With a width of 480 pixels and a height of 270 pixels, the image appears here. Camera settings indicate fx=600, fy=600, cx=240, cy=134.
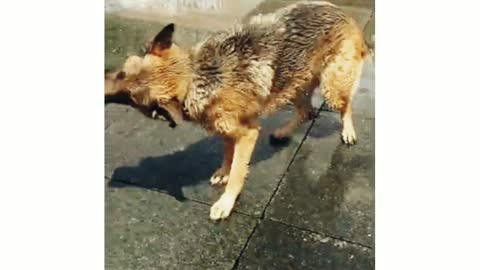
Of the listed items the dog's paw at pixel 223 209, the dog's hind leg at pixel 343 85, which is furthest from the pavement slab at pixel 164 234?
the dog's hind leg at pixel 343 85

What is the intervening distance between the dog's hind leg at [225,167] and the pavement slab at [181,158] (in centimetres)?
1

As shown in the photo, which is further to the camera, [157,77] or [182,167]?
[182,167]

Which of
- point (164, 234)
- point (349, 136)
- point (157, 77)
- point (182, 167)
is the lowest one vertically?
point (164, 234)

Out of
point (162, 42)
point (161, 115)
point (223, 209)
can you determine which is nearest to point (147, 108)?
point (161, 115)

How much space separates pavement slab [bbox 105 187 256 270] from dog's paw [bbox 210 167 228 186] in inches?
2.3

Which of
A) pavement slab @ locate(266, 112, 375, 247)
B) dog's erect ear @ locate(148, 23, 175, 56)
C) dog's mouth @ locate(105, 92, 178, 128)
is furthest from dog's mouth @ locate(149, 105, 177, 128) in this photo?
pavement slab @ locate(266, 112, 375, 247)

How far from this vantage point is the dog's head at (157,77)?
1.22m

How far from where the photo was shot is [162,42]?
123 cm

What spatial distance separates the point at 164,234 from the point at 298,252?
0.95ft

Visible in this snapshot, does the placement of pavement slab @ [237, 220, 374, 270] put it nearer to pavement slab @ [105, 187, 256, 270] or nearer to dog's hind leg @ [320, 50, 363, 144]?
pavement slab @ [105, 187, 256, 270]

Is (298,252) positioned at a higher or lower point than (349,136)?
lower

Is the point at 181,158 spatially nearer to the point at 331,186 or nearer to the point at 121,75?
the point at 121,75

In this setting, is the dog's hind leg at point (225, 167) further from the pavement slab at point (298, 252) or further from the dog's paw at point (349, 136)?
the dog's paw at point (349, 136)
